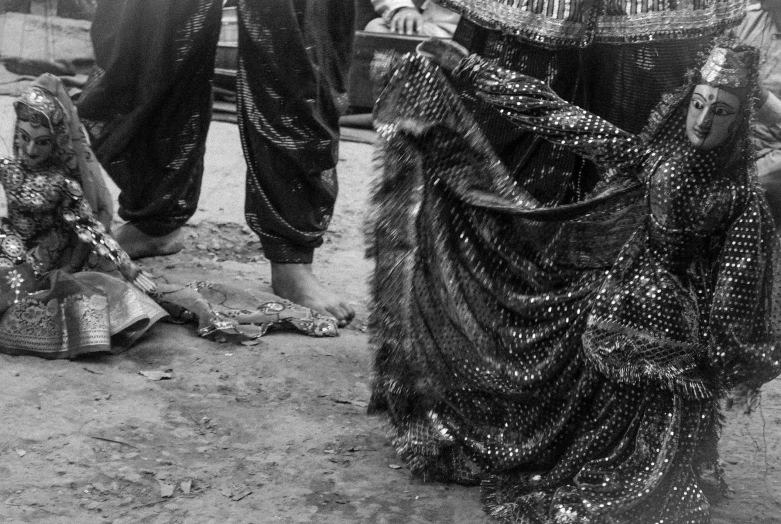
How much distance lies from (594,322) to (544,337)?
0.73 feet

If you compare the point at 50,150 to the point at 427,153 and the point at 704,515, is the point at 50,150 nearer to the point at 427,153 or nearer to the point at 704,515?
the point at 427,153

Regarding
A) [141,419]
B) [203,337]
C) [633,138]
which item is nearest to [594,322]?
[633,138]

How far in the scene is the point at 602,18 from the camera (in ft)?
9.79

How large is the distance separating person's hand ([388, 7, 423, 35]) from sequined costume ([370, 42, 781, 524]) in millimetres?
4754

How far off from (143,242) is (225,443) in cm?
182

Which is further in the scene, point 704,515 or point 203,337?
point 203,337

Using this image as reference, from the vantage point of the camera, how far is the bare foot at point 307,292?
14.1 feet

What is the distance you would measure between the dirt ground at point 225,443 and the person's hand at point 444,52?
1.06m

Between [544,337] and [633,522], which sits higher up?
[544,337]

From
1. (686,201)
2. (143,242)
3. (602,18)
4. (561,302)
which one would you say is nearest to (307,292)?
(143,242)

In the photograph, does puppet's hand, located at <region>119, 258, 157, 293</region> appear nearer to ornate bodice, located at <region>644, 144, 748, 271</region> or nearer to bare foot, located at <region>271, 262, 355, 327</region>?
bare foot, located at <region>271, 262, 355, 327</region>

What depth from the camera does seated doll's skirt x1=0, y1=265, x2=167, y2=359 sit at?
3678 millimetres

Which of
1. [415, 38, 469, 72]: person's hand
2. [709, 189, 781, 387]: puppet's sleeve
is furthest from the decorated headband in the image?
[415, 38, 469, 72]: person's hand

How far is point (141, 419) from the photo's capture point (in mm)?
3314
